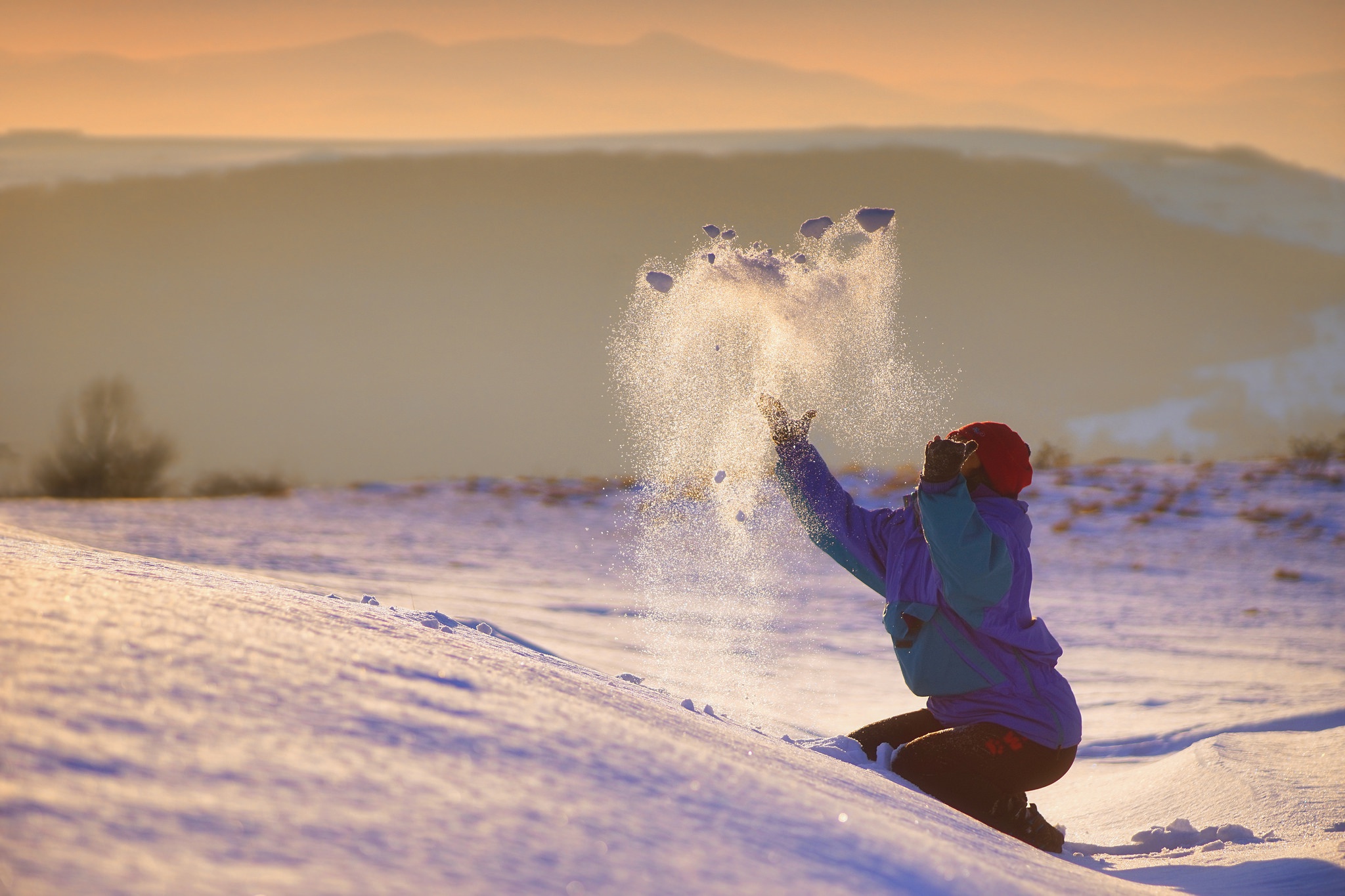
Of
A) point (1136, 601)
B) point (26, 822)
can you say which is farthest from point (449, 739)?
point (1136, 601)

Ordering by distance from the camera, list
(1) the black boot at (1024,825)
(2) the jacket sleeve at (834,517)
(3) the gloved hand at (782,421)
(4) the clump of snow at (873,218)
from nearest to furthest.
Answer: (1) the black boot at (1024,825) < (2) the jacket sleeve at (834,517) < (3) the gloved hand at (782,421) < (4) the clump of snow at (873,218)

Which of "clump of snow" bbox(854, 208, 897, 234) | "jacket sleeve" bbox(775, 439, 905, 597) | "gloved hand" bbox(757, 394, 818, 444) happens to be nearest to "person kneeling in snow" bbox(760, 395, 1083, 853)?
"jacket sleeve" bbox(775, 439, 905, 597)

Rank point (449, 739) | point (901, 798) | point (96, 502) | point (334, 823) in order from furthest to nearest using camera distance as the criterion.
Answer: point (96, 502) < point (901, 798) < point (449, 739) < point (334, 823)

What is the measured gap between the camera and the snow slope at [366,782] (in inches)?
40.5

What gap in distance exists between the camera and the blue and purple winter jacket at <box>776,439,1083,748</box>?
2254 mm

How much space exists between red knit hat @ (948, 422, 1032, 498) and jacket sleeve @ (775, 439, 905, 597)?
0.34 metres

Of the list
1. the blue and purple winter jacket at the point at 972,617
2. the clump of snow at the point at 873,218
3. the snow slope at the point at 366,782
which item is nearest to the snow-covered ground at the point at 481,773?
the snow slope at the point at 366,782

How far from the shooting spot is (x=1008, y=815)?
7.93 ft

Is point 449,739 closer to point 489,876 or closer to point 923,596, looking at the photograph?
point 489,876

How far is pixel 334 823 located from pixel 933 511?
1504 mm

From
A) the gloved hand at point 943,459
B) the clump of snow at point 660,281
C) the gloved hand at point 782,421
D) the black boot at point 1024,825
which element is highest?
the clump of snow at point 660,281

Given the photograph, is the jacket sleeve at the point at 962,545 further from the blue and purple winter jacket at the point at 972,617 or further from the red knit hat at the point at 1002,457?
the red knit hat at the point at 1002,457

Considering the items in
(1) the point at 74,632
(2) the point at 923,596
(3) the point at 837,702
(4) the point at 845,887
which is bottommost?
(3) the point at 837,702

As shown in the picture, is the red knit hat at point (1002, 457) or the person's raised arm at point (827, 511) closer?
the red knit hat at point (1002, 457)
